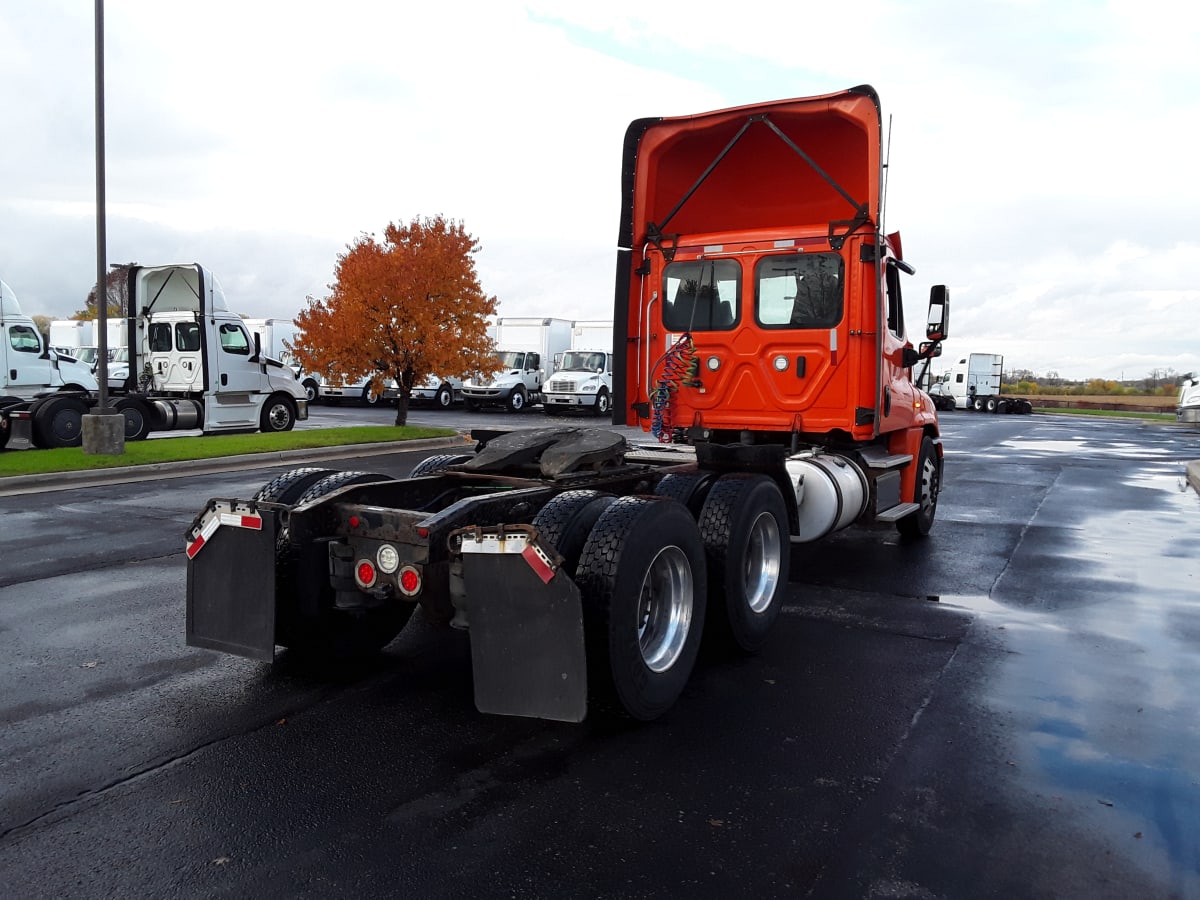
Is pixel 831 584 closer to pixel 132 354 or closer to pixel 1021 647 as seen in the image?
pixel 1021 647

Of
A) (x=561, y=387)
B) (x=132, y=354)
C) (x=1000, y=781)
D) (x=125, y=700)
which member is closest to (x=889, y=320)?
(x=1000, y=781)

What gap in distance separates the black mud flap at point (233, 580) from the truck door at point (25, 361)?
1751cm

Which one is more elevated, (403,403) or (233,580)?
(403,403)

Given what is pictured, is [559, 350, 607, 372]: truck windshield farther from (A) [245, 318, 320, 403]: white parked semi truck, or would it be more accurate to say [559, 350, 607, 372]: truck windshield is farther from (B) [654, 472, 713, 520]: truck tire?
(B) [654, 472, 713, 520]: truck tire

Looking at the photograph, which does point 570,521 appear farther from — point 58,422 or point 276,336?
point 276,336

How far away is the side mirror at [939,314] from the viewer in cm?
868

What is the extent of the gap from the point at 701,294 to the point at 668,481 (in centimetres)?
305

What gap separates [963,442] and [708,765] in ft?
76.9

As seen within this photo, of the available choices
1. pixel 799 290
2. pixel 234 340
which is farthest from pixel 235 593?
pixel 234 340

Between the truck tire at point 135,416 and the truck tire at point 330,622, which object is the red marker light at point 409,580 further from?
the truck tire at point 135,416

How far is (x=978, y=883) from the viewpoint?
3145mm

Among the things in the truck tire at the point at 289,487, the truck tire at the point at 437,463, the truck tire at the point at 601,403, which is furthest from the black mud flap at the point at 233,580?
the truck tire at the point at 601,403

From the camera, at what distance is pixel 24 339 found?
751 inches

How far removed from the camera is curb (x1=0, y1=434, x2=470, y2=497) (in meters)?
12.6
